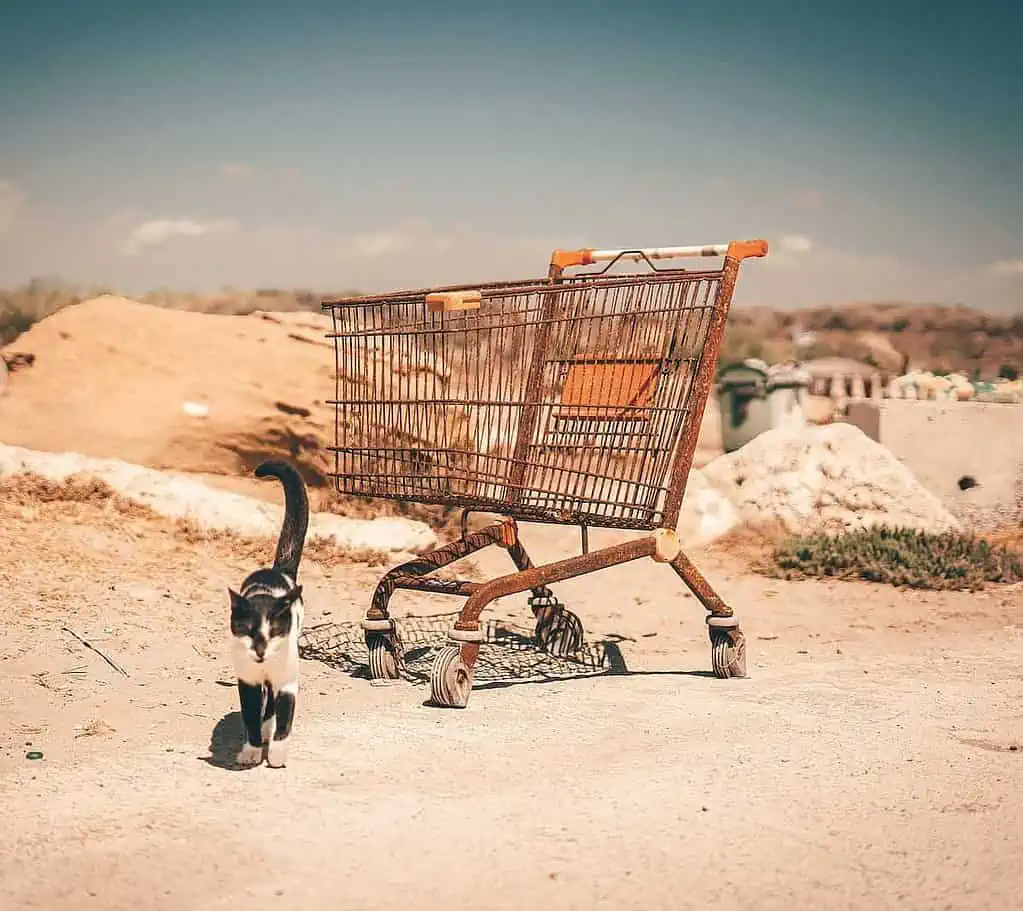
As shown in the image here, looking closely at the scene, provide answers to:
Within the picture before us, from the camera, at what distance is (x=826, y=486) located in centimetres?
927

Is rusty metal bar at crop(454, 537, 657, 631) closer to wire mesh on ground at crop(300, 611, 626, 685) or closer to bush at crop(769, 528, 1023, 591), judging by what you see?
wire mesh on ground at crop(300, 611, 626, 685)

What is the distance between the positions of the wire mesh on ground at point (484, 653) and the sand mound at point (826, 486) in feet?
10.9

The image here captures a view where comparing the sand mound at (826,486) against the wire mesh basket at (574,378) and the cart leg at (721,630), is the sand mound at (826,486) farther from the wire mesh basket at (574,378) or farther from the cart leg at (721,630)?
the wire mesh basket at (574,378)

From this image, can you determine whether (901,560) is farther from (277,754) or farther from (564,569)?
(277,754)

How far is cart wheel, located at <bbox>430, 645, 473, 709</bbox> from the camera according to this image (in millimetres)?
4652

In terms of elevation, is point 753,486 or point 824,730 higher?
point 753,486

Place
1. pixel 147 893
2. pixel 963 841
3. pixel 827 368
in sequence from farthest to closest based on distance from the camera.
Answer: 1. pixel 827 368
2. pixel 963 841
3. pixel 147 893

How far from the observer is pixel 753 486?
30.9 ft

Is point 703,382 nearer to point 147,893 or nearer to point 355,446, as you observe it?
point 355,446

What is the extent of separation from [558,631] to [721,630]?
96 centimetres

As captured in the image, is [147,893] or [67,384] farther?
[67,384]

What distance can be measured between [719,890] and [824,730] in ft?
5.14

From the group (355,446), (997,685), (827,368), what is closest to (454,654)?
(355,446)

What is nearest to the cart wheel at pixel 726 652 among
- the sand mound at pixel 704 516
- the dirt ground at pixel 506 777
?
the dirt ground at pixel 506 777
